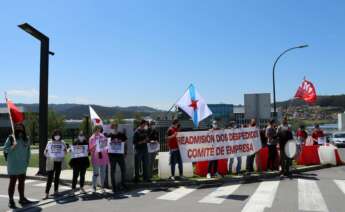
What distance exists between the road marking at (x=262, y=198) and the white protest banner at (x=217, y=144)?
6.75 feet

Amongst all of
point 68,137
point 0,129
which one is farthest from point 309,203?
point 0,129

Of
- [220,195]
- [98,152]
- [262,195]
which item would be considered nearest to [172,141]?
[98,152]

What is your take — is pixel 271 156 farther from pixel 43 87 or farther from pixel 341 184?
pixel 43 87

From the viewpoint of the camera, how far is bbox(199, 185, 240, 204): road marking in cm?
1058

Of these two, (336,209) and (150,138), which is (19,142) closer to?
(150,138)

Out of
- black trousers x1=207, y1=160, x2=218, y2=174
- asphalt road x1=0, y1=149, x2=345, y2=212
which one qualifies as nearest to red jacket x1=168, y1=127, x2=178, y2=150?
black trousers x1=207, y1=160, x2=218, y2=174

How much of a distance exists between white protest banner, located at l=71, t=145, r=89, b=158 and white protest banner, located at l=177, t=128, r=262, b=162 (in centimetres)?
317

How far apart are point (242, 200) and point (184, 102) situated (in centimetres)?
583

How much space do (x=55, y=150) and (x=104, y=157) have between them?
51.8 inches

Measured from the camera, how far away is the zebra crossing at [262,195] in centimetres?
983

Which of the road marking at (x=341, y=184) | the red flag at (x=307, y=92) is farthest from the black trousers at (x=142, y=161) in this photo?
the red flag at (x=307, y=92)

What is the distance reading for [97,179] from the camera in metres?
13.2

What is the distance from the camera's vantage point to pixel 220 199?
10820 millimetres

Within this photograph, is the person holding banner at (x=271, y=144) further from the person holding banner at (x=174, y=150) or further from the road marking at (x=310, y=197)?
the person holding banner at (x=174, y=150)
